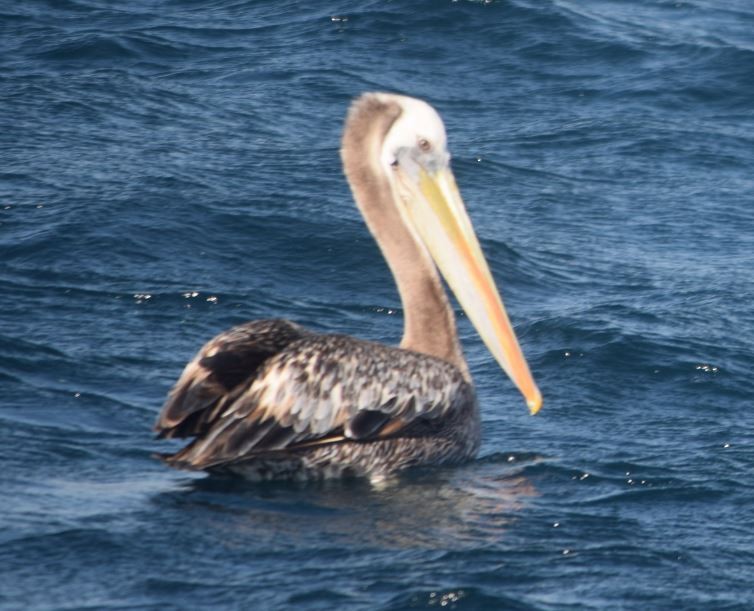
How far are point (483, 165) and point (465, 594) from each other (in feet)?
18.0

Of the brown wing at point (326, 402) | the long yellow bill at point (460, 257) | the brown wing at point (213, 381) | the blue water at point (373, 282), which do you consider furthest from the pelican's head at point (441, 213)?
the brown wing at point (213, 381)

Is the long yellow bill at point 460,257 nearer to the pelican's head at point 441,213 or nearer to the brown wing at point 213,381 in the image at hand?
the pelican's head at point 441,213

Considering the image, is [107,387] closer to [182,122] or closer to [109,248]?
[109,248]

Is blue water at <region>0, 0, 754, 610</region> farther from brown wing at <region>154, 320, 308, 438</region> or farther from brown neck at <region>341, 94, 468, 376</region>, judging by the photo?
brown neck at <region>341, 94, 468, 376</region>

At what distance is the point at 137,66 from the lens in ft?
35.4

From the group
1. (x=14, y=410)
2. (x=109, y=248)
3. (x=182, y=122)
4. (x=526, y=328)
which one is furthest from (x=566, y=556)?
(x=182, y=122)

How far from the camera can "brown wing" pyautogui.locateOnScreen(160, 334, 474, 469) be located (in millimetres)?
5184

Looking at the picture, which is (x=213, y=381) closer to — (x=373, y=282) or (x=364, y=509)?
(x=364, y=509)

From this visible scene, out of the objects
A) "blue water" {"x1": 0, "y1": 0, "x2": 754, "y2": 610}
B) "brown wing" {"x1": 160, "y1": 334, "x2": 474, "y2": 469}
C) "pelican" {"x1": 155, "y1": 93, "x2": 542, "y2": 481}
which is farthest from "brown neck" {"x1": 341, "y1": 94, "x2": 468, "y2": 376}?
"blue water" {"x1": 0, "y1": 0, "x2": 754, "y2": 610}

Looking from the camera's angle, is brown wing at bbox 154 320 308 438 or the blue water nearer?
the blue water

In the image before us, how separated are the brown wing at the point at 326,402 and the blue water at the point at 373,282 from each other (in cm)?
17

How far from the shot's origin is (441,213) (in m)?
5.98

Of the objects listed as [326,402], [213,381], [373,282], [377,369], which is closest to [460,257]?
[377,369]

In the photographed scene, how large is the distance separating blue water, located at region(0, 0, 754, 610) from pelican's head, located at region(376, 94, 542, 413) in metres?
0.46
